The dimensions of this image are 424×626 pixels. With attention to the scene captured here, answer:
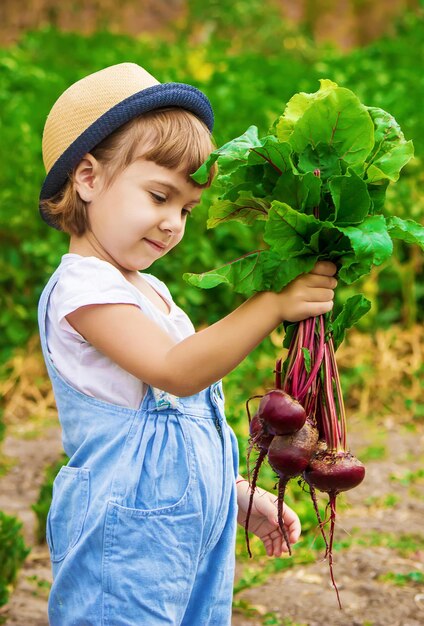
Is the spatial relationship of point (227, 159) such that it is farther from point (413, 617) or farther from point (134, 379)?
point (413, 617)

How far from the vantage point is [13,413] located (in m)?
5.75

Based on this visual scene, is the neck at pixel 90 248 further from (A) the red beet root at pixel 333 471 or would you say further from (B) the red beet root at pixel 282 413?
(A) the red beet root at pixel 333 471

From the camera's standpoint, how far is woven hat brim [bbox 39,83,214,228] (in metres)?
2.19

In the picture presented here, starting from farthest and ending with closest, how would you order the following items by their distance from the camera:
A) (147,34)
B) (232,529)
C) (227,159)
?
(147,34)
(232,529)
(227,159)

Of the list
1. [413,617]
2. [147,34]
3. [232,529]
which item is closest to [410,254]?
[413,617]

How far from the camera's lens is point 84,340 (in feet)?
7.08

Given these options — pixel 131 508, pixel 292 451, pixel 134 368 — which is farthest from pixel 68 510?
pixel 292 451

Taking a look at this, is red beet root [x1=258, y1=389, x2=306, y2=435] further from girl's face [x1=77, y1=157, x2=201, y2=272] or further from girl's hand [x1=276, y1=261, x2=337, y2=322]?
girl's face [x1=77, y1=157, x2=201, y2=272]

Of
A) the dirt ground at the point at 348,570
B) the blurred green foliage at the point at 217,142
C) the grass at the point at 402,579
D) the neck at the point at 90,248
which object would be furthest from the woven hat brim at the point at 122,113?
the blurred green foliage at the point at 217,142

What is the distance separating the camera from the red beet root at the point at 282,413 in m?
1.98

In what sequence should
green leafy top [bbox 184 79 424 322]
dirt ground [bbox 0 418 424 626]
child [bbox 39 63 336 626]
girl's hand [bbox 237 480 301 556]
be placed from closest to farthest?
green leafy top [bbox 184 79 424 322], child [bbox 39 63 336 626], girl's hand [bbox 237 480 301 556], dirt ground [bbox 0 418 424 626]

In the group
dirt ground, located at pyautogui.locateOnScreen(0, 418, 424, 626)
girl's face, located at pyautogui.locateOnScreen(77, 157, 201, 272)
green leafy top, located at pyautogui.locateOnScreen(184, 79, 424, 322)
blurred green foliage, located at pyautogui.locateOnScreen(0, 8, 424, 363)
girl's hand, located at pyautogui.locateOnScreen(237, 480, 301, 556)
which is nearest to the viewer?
green leafy top, located at pyautogui.locateOnScreen(184, 79, 424, 322)

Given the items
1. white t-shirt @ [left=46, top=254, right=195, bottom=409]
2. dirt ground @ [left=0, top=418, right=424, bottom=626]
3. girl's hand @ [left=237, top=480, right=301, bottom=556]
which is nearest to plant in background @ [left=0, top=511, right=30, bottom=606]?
dirt ground @ [left=0, top=418, right=424, bottom=626]

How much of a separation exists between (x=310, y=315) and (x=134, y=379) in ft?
1.38
